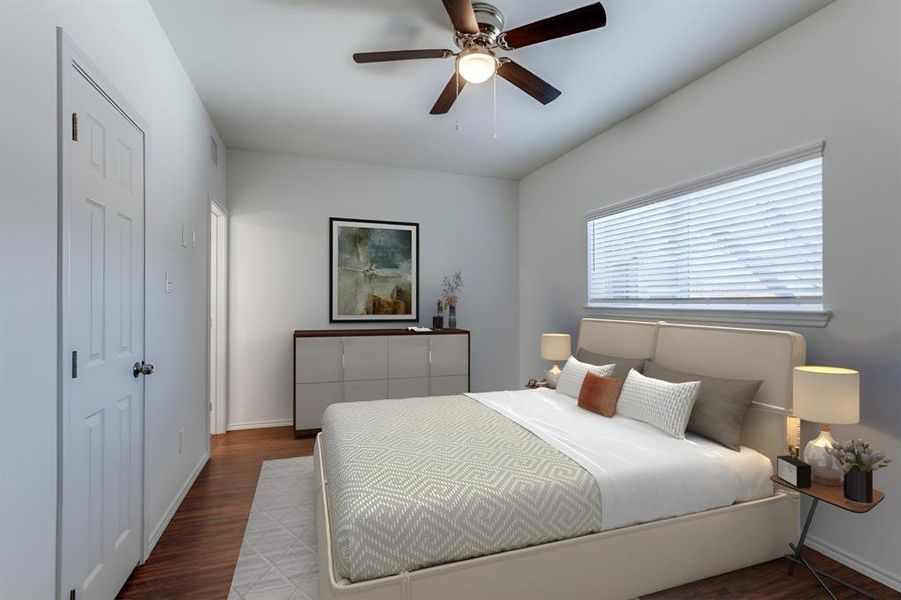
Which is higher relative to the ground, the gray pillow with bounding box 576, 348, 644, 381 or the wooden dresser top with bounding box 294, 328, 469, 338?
the wooden dresser top with bounding box 294, 328, 469, 338

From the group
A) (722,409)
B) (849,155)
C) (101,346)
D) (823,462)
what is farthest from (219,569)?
(849,155)

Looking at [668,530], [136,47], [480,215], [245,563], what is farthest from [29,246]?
[480,215]

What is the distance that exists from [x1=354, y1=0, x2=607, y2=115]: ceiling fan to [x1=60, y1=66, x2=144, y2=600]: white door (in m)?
1.23

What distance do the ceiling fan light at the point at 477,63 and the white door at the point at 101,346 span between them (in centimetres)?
160

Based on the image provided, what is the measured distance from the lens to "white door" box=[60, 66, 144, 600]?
4.91 feet

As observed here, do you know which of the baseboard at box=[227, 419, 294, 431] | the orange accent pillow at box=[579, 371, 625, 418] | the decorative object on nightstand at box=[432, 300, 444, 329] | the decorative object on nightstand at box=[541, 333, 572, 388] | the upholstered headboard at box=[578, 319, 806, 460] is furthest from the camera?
the decorative object on nightstand at box=[432, 300, 444, 329]

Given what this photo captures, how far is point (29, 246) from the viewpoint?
1.27 m

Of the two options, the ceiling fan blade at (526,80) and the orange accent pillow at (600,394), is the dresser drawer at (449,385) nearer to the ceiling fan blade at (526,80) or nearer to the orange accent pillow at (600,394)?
the orange accent pillow at (600,394)

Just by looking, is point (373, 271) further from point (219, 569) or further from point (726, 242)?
point (726, 242)

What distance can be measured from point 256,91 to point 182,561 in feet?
9.76

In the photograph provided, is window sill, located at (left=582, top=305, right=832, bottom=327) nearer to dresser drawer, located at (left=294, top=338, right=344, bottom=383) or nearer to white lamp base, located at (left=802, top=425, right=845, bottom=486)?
white lamp base, located at (left=802, top=425, right=845, bottom=486)

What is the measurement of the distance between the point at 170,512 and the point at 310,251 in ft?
8.72

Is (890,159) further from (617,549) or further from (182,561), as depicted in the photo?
(182,561)

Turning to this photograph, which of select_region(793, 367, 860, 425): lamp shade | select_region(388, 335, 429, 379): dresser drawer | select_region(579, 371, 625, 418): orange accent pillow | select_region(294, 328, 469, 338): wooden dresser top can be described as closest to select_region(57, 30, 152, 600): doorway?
select_region(294, 328, 469, 338): wooden dresser top
